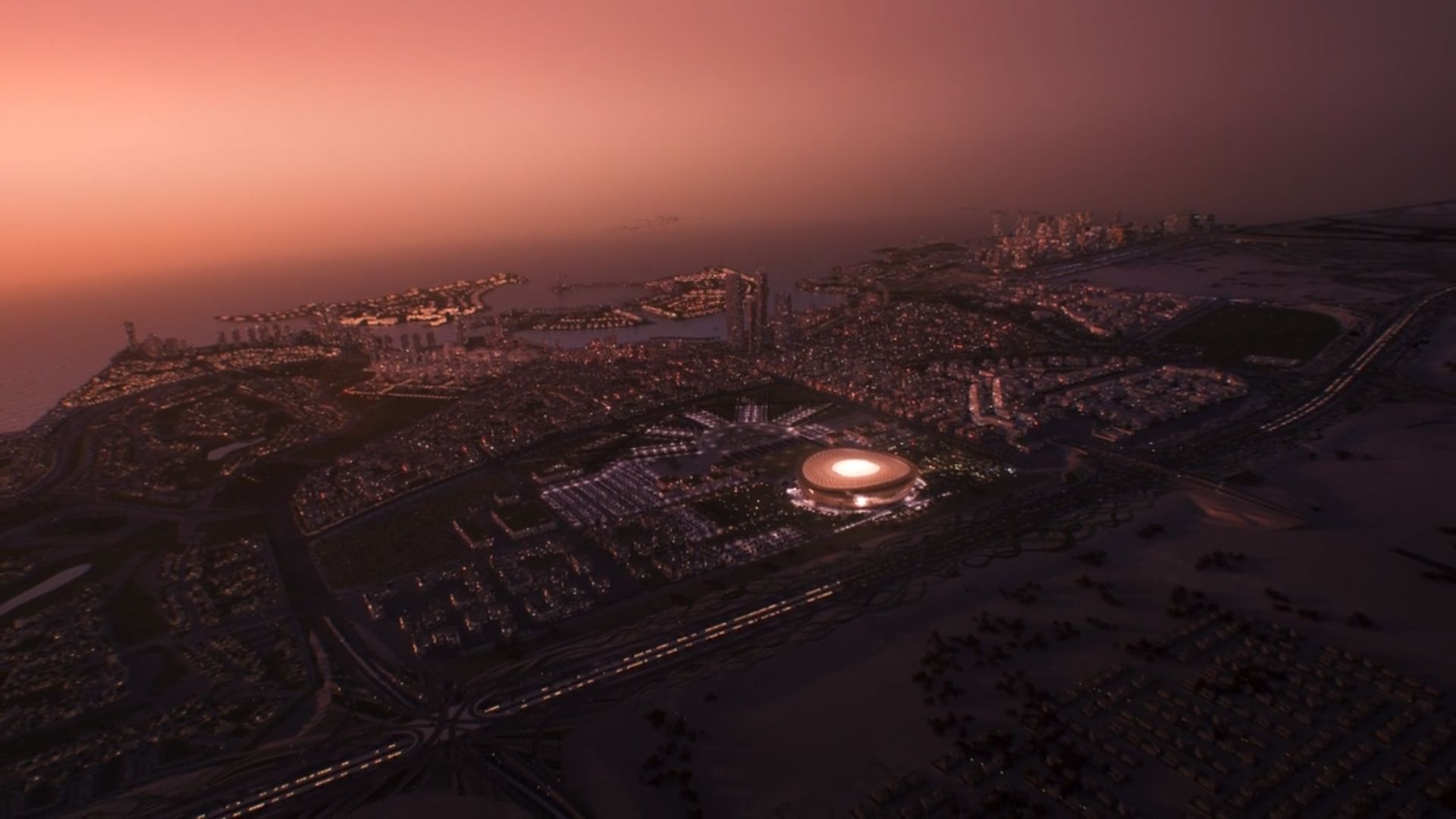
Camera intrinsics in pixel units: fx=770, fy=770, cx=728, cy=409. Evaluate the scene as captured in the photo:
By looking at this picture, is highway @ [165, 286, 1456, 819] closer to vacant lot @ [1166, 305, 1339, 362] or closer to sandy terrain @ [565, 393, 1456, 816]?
sandy terrain @ [565, 393, 1456, 816]

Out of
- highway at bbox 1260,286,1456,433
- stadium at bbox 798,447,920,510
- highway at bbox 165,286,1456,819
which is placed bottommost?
highway at bbox 165,286,1456,819

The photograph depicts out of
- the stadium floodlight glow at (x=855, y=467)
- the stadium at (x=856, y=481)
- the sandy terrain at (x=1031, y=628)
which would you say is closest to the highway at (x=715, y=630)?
the sandy terrain at (x=1031, y=628)

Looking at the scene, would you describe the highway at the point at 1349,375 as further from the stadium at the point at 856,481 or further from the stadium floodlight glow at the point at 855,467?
the stadium floodlight glow at the point at 855,467

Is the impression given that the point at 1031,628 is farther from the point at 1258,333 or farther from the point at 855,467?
the point at 1258,333

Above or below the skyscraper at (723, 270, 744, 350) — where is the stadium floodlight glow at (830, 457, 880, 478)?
below

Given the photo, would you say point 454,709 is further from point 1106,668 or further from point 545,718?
point 1106,668

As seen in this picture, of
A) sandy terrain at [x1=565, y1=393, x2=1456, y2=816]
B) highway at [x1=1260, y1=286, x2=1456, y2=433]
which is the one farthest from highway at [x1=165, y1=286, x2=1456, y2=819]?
highway at [x1=1260, y1=286, x2=1456, y2=433]

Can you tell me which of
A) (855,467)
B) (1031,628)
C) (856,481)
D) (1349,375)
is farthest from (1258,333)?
(1031,628)

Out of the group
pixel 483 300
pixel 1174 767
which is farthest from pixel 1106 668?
pixel 483 300
